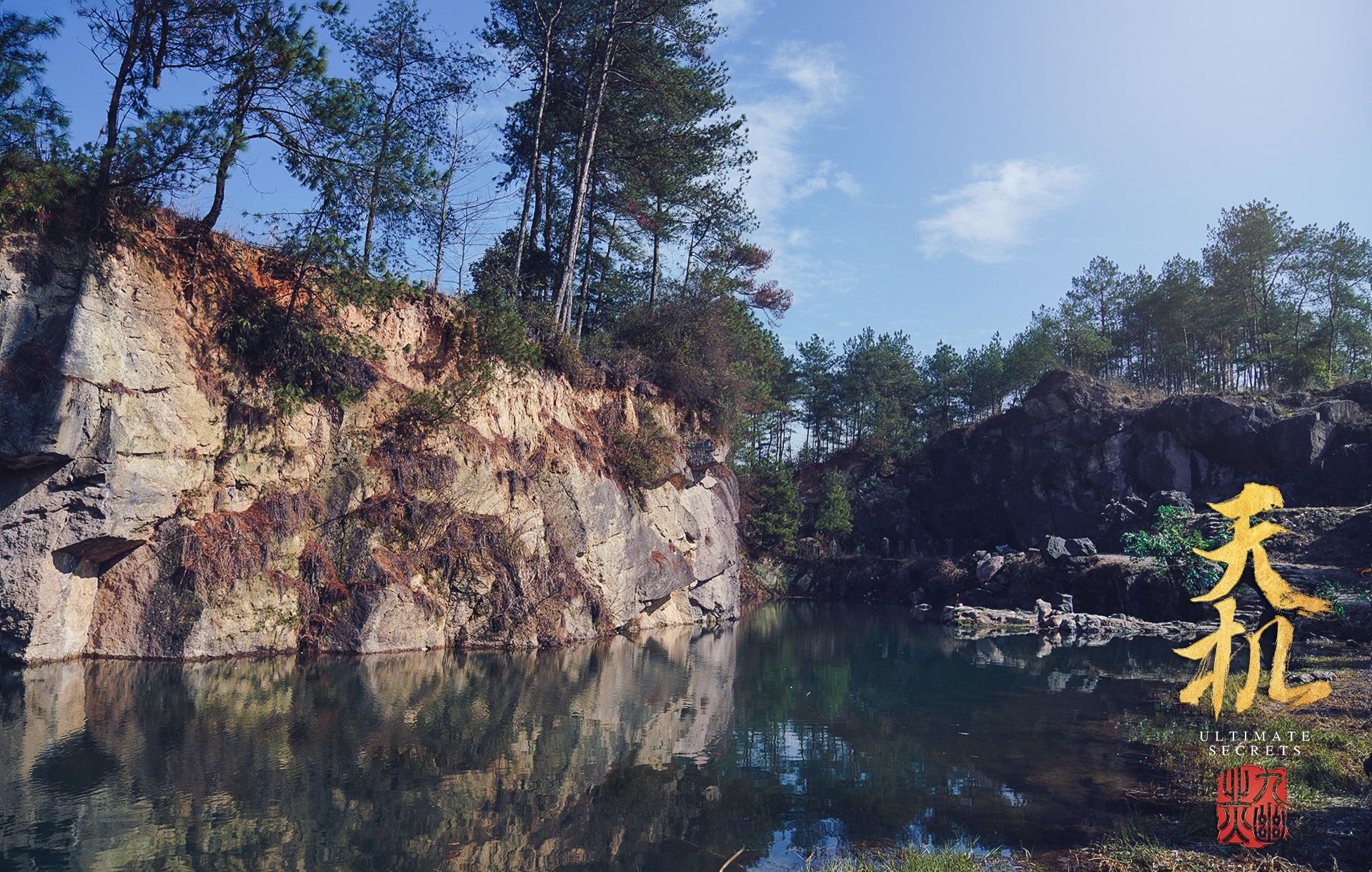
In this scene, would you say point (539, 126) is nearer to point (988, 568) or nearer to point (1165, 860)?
point (1165, 860)

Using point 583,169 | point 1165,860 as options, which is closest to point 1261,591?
point 1165,860

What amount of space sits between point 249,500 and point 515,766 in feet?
33.3

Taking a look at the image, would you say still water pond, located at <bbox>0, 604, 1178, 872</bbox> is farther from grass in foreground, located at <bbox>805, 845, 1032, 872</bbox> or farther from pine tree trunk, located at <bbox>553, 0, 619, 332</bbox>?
pine tree trunk, located at <bbox>553, 0, 619, 332</bbox>

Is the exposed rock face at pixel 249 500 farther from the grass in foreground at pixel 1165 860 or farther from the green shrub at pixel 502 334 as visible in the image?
the grass in foreground at pixel 1165 860

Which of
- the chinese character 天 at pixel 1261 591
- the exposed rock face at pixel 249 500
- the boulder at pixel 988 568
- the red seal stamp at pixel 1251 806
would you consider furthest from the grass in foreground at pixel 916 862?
the boulder at pixel 988 568

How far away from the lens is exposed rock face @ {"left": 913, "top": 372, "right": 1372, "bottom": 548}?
3762cm

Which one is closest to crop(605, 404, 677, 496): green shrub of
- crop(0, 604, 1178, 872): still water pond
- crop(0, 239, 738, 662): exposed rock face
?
crop(0, 239, 738, 662): exposed rock face

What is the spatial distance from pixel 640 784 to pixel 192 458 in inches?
451

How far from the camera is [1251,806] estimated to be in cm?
709

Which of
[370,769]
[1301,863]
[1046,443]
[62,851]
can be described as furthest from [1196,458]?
[62,851]

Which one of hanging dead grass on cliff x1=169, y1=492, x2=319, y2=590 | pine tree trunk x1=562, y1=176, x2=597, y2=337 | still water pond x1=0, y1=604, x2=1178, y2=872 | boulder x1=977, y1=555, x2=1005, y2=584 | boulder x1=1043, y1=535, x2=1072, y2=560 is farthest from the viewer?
boulder x1=977, y1=555, x2=1005, y2=584

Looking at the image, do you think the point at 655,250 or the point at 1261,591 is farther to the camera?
the point at 655,250

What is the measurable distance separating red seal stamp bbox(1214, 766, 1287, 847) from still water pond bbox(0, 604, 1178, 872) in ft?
3.12

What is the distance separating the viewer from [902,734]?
1142 centimetres
